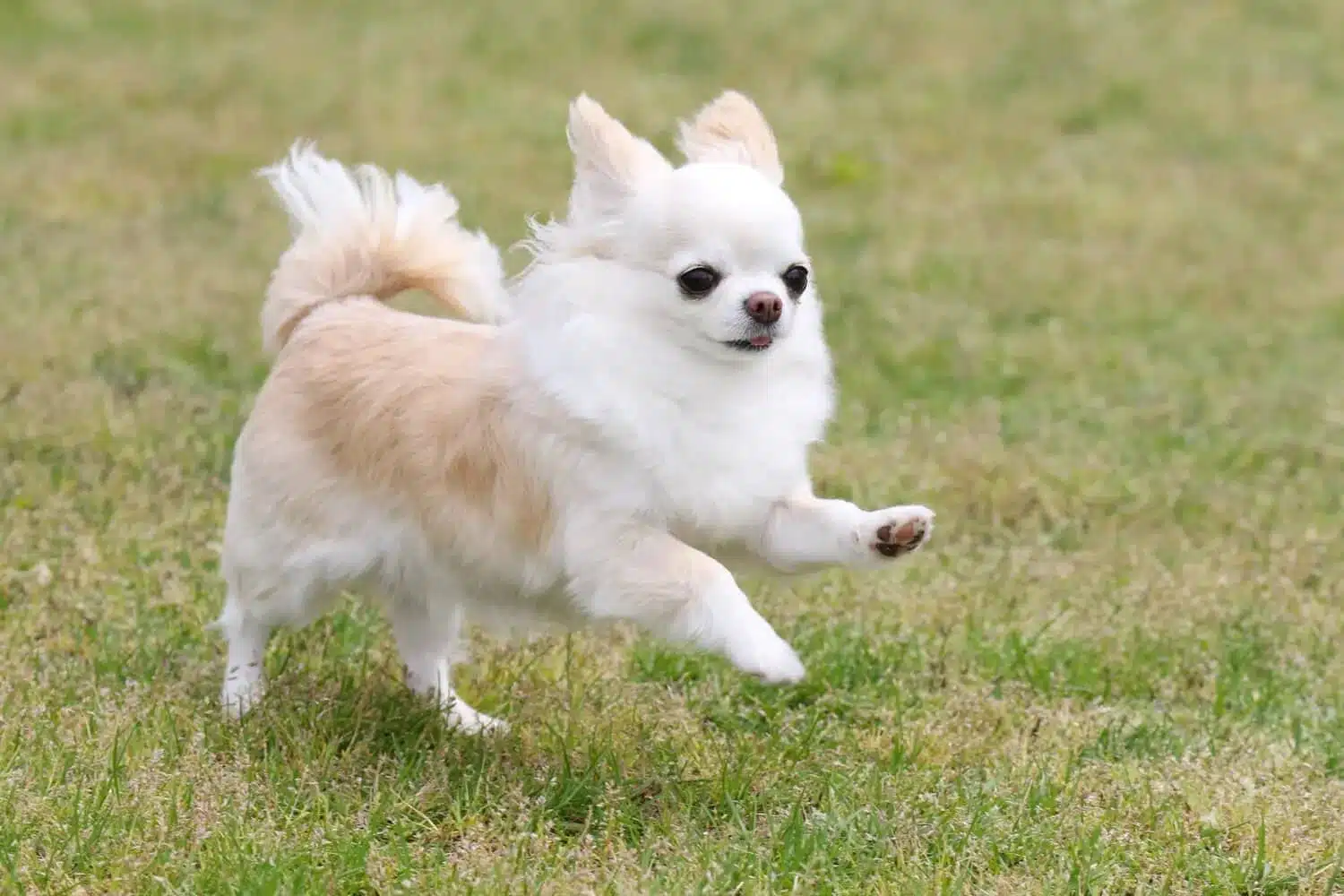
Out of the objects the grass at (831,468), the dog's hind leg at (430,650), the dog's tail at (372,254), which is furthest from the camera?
the dog's tail at (372,254)

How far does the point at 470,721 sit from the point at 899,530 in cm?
132

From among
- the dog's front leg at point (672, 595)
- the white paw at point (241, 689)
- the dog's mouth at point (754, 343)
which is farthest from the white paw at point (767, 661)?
the white paw at point (241, 689)

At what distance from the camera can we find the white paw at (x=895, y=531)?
341cm

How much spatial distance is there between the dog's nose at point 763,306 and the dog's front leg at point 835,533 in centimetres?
37

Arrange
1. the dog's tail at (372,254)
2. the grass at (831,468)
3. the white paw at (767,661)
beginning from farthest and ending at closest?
the dog's tail at (372,254) < the grass at (831,468) < the white paw at (767,661)

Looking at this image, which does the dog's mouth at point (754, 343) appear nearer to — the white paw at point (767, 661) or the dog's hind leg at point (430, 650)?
the white paw at point (767, 661)

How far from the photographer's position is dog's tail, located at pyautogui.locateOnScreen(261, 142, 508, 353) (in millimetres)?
4473

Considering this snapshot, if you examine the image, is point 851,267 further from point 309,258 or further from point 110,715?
point 110,715

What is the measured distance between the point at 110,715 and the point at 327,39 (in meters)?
10.3

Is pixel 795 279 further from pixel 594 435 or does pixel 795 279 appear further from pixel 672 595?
pixel 672 595

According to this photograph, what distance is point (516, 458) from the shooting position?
12.3ft

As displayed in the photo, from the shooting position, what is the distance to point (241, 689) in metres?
4.35

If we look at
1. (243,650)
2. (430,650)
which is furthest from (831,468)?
(243,650)

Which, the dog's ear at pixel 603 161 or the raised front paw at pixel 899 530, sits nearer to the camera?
the raised front paw at pixel 899 530
